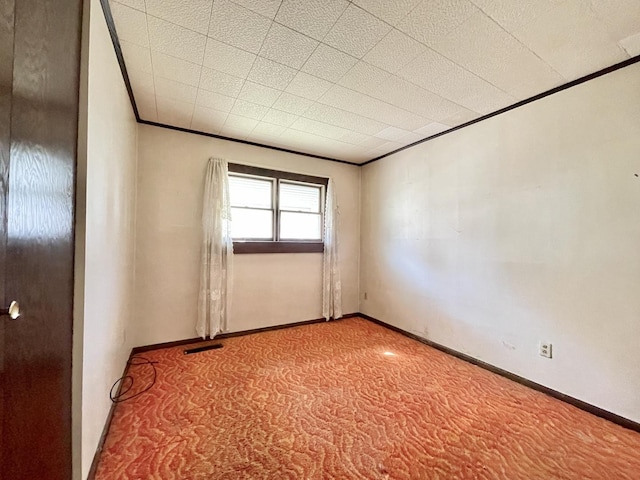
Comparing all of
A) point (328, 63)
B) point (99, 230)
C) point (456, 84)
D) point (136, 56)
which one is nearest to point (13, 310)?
point (99, 230)

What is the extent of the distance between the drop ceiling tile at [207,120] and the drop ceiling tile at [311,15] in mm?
1395

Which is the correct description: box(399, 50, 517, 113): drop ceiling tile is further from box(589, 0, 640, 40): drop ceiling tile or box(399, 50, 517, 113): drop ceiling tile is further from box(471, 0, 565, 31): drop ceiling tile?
box(589, 0, 640, 40): drop ceiling tile

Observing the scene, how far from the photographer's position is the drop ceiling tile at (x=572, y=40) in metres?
1.51

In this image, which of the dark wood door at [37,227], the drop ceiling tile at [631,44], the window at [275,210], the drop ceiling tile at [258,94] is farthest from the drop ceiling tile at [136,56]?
the drop ceiling tile at [631,44]

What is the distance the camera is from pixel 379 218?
406cm

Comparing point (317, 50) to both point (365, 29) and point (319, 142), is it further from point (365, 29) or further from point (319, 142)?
point (319, 142)

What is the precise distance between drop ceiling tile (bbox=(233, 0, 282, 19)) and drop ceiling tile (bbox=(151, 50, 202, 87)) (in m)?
0.71

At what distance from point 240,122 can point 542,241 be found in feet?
10.3

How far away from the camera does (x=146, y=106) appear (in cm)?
261

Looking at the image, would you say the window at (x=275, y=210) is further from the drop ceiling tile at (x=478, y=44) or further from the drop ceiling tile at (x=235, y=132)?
the drop ceiling tile at (x=478, y=44)

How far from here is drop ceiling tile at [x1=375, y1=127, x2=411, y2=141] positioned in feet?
10.1

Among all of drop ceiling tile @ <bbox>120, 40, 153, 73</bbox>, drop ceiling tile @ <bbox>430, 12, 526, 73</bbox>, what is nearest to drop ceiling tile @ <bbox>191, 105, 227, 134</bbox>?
drop ceiling tile @ <bbox>120, 40, 153, 73</bbox>

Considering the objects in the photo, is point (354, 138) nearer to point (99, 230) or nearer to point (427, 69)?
point (427, 69)

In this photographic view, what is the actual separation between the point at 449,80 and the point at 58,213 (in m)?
2.58
